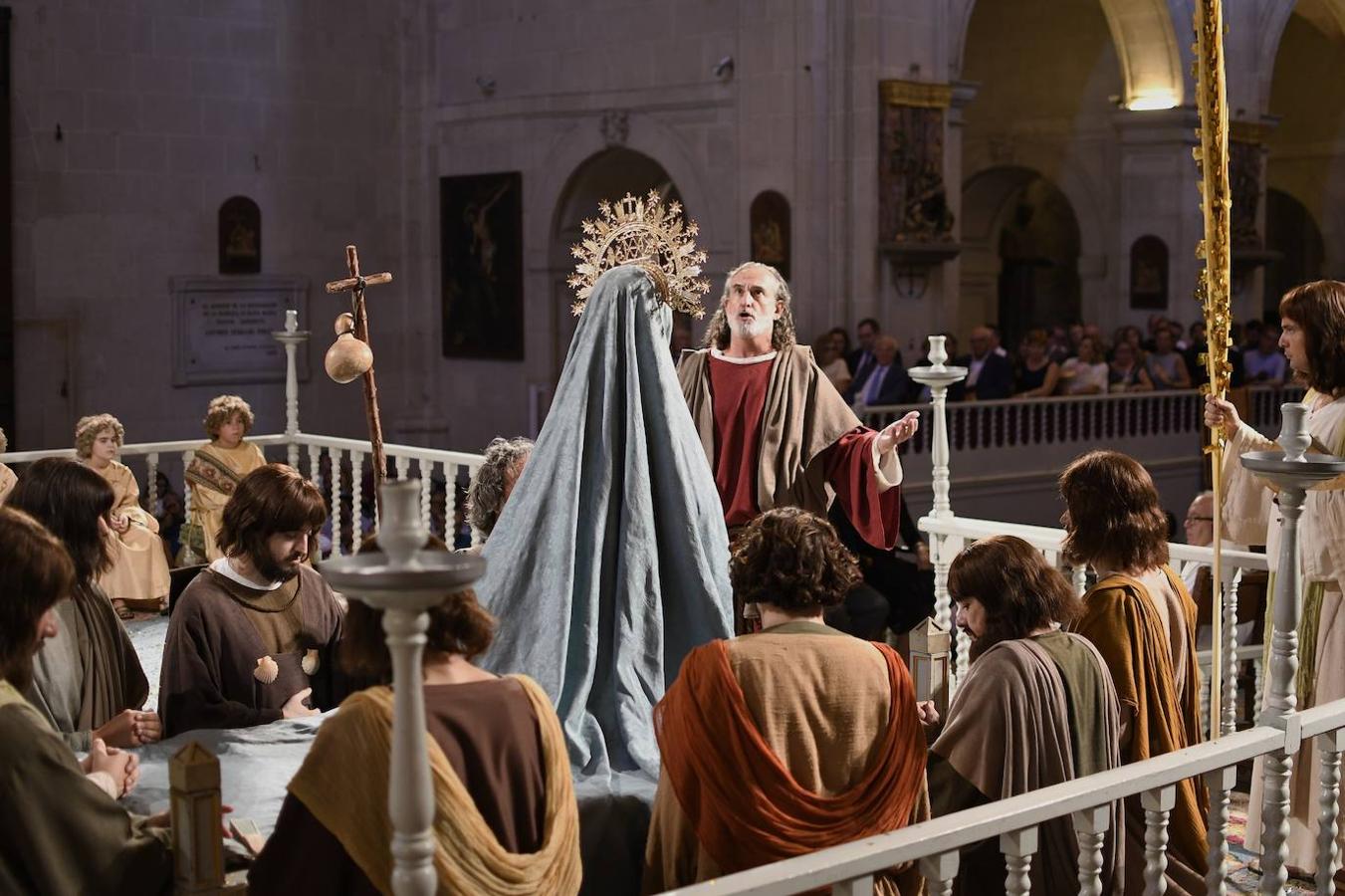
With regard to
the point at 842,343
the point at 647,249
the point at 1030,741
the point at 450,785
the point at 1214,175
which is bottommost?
the point at 1030,741

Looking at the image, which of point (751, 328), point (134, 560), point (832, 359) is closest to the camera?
point (751, 328)

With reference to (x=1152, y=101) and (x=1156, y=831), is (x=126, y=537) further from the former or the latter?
(x=1152, y=101)

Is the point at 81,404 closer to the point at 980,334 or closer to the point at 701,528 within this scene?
the point at 980,334

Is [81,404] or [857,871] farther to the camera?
[81,404]

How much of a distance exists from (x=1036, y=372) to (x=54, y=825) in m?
11.7

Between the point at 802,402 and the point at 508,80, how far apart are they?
1096cm

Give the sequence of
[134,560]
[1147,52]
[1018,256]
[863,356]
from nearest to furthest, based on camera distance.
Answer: [134,560], [863,356], [1147,52], [1018,256]

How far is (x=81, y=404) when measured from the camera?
13.8 meters

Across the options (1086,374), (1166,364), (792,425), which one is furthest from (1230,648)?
(1166,364)

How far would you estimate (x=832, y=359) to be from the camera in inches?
498

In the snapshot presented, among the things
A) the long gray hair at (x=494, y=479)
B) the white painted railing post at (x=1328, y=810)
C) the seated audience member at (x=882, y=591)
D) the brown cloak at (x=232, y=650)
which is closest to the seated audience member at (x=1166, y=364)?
the seated audience member at (x=882, y=591)

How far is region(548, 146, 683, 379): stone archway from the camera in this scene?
15.4 metres

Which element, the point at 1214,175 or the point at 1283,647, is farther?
the point at 1214,175

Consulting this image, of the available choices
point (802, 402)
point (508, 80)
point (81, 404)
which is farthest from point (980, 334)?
point (802, 402)
